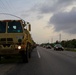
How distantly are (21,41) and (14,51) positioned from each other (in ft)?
2.98

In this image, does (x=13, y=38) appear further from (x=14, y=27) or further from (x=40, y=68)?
(x=40, y=68)

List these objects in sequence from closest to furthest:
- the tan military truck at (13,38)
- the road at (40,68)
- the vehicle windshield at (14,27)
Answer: the road at (40,68)
the tan military truck at (13,38)
the vehicle windshield at (14,27)

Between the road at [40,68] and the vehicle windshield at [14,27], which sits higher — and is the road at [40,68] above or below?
below

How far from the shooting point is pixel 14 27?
20453 millimetres

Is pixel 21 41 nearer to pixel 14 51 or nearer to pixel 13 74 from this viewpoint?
pixel 14 51

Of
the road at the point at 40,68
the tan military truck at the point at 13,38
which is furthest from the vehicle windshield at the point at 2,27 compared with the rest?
the road at the point at 40,68

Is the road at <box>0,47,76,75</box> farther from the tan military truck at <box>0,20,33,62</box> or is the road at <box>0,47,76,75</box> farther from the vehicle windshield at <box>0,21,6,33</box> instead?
the vehicle windshield at <box>0,21,6,33</box>

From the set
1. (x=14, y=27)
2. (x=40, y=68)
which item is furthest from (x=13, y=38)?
(x=40, y=68)

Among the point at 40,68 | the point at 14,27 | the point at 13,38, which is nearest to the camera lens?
the point at 40,68

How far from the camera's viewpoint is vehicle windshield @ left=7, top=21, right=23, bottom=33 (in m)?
20.2

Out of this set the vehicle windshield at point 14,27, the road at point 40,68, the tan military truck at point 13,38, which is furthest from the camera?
the vehicle windshield at point 14,27

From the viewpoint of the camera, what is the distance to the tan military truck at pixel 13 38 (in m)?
19.2

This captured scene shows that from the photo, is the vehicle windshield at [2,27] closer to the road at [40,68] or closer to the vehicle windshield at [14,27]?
the vehicle windshield at [14,27]

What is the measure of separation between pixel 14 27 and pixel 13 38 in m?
1.17
